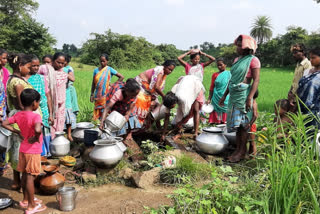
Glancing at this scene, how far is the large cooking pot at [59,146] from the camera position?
4.23 meters

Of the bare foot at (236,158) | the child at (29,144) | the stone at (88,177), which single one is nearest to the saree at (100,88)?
the stone at (88,177)

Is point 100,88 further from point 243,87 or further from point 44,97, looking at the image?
point 243,87

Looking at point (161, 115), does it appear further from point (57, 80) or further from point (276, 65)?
point (276, 65)

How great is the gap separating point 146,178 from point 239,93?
1.76 meters

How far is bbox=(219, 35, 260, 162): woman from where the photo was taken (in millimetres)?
3645

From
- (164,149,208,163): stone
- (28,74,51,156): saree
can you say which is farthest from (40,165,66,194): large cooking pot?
(164,149,208,163): stone

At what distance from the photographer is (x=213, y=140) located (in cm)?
402

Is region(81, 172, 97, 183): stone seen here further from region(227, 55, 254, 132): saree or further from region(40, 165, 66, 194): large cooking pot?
region(227, 55, 254, 132): saree

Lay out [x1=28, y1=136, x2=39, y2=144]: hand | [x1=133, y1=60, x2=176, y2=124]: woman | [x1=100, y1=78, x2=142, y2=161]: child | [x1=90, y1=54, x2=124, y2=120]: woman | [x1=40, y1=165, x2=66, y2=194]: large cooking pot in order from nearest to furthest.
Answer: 1. [x1=28, y1=136, x2=39, y2=144]: hand
2. [x1=40, y1=165, x2=66, y2=194]: large cooking pot
3. [x1=100, y1=78, x2=142, y2=161]: child
4. [x1=133, y1=60, x2=176, y2=124]: woman
5. [x1=90, y1=54, x2=124, y2=120]: woman


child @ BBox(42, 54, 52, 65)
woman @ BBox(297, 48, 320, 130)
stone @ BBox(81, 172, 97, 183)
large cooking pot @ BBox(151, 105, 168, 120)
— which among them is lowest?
stone @ BBox(81, 172, 97, 183)

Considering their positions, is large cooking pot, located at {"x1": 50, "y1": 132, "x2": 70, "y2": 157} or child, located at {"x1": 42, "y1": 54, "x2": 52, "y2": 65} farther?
child, located at {"x1": 42, "y1": 54, "x2": 52, "y2": 65}

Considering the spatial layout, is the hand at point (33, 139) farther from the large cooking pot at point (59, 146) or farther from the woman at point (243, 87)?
the woman at point (243, 87)

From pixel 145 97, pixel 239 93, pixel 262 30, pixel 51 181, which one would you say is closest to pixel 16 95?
pixel 51 181

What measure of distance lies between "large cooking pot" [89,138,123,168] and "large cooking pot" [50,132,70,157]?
3.30 feet
